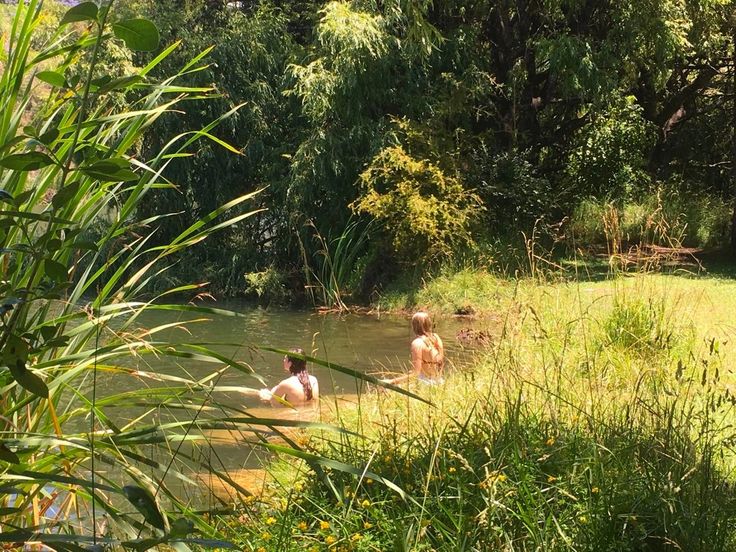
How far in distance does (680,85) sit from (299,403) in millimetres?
16282

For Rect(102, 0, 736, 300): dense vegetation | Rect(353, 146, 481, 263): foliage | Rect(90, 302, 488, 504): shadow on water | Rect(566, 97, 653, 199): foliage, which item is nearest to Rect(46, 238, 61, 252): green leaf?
Rect(90, 302, 488, 504): shadow on water

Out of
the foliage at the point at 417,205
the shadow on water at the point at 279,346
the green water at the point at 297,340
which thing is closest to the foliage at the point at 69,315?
the shadow on water at the point at 279,346

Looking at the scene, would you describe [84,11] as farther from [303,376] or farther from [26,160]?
[303,376]

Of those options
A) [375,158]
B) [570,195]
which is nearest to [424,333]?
[375,158]

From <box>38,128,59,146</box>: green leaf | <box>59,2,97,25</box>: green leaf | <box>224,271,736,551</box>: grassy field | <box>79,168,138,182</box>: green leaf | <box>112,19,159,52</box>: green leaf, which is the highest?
<box>59,2,97,25</box>: green leaf

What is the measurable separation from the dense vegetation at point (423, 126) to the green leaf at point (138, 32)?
1296 centimetres

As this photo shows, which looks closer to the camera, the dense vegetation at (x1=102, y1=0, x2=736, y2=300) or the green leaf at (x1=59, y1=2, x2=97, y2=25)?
the green leaf at (x1=59, y1=2, x2=97, y2=25)

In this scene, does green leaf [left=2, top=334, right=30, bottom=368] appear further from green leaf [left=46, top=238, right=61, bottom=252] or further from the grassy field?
the grassy field

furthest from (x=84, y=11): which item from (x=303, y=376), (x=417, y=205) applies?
(x=417, y=205)

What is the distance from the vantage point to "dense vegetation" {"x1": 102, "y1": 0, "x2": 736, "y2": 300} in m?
15.2

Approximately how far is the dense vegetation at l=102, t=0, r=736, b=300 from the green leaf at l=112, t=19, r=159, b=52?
13.0 meters

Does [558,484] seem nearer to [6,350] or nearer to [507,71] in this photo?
[6,350]

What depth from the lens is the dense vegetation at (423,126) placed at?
15156mm

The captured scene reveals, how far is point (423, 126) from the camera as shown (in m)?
15.8
